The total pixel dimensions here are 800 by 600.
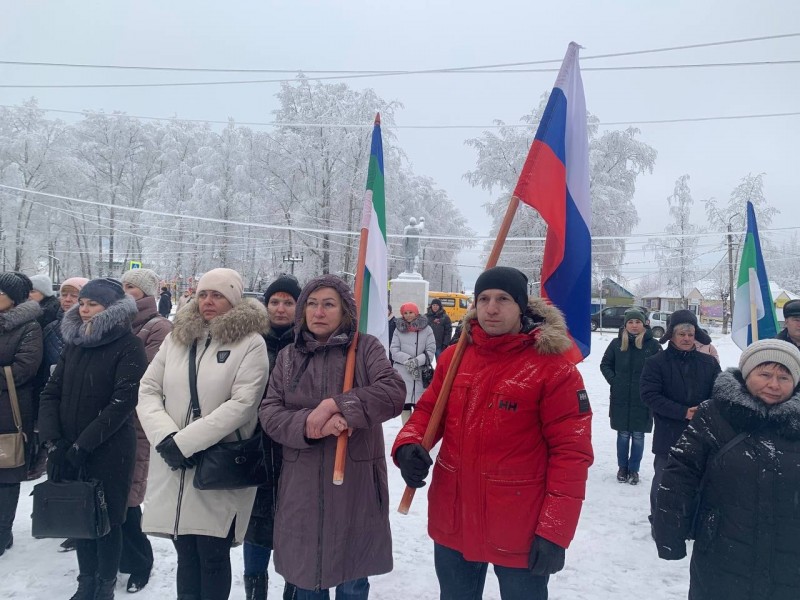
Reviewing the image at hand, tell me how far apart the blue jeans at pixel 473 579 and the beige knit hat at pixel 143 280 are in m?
3.21

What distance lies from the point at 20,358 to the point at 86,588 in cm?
157

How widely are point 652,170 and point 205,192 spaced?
A: 21.7 m

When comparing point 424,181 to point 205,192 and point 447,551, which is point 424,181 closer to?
point 205,192

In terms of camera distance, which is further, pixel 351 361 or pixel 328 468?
pixel 351 361

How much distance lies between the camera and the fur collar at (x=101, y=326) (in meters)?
→ 3.12

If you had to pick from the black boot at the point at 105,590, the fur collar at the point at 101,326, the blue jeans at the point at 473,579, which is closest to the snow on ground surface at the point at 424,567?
the black boot at the point at 105,590

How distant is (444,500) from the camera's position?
2.35 meters

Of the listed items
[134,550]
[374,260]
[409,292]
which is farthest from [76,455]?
[409,292]

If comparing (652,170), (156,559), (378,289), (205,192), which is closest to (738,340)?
(378,289)

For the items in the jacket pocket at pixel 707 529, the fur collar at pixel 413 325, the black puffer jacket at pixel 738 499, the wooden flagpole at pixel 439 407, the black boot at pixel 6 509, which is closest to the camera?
the black puffer jacket at pixel 738 499

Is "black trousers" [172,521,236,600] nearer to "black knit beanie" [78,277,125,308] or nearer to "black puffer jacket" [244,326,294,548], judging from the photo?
"black puffer jacket" [244,326,294,548]

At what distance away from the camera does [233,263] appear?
3097cm

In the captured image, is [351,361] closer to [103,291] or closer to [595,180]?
[103,291]

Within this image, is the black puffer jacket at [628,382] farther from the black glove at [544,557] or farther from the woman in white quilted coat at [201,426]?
the woman in white quilted coat at [201,426]
